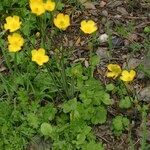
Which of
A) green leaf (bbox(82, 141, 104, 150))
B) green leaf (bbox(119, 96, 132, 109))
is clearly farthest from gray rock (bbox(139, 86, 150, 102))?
green leaf (bbox(82, 141, 104, 150))

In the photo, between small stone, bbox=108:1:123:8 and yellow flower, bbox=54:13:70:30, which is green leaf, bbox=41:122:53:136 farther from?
small stone, bbox=108:1:123:8

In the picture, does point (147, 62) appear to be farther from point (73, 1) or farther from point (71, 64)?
point (73, 1)

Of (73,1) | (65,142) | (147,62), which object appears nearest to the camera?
(65,142)

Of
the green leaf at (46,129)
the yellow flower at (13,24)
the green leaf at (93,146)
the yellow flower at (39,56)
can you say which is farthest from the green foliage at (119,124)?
the yellow flower at (13,24)

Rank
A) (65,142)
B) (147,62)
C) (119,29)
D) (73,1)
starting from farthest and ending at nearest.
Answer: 1. (73,1)
2. (119,29)
3. (147,62)
4. (65,142)

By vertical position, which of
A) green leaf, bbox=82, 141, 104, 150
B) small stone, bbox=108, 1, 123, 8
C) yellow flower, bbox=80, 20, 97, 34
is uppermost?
yellow flower, bbox=80, 20, 97, 34

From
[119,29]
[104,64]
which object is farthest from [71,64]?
[119,29]

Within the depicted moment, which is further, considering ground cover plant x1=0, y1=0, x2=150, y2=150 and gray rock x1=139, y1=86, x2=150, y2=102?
gray rock x1=139, y1=86, x2=150, y2=102

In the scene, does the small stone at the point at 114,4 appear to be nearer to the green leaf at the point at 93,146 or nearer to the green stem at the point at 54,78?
the green stem at the point at 54,78
